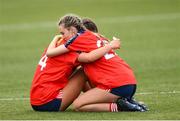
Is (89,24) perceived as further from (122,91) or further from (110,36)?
(110,36)

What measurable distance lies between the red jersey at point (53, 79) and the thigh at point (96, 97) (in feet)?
1.14

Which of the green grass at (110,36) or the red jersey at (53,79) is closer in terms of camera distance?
the red jersey at (53,79)

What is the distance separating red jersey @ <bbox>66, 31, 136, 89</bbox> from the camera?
1185 cm

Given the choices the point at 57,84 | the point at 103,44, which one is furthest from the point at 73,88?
the point at 103,44

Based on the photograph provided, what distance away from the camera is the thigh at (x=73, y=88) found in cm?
1195

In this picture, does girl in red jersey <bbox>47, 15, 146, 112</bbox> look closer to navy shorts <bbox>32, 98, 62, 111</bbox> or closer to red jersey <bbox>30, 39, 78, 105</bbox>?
red jersey <bbox>30, 39, 78, 105</bbox>

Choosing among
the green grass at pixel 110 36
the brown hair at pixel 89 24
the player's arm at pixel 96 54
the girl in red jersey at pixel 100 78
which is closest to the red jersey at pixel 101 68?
the girl in red jersey at pixel 100 78

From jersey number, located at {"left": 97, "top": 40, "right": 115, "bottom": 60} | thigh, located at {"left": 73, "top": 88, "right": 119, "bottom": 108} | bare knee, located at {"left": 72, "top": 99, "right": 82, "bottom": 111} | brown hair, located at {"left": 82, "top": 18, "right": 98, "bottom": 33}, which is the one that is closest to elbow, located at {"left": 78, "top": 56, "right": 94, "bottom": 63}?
jersey number, located at {"left": 97, "top": 40, "right": 115, "bottom": 60}

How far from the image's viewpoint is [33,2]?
49281 millimetres

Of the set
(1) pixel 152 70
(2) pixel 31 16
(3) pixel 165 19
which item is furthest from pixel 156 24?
(1) pixel 152 70

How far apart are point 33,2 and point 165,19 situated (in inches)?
635

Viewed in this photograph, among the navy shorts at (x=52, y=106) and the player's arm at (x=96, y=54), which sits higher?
the player's arm at (x=96, y=54)

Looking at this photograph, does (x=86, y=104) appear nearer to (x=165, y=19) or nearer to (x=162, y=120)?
(x=162, y=120)

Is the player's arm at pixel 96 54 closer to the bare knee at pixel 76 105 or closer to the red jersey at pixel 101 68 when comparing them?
the red jersey at pixel 101 68
